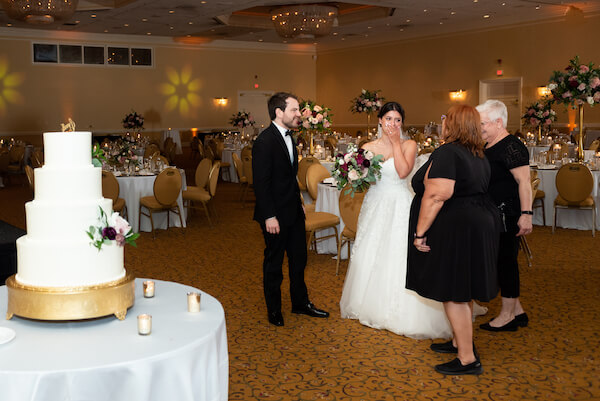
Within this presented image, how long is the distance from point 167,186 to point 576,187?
16.2ft

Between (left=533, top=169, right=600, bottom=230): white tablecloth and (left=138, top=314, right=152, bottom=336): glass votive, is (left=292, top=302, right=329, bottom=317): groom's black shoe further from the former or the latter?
(left=533, top=169, right=600, bottom=230): white tablecloth

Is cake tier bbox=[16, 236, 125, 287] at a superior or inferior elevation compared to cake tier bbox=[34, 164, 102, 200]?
inferior

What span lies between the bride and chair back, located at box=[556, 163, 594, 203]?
384 centimetres

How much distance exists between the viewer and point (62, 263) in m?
2.32

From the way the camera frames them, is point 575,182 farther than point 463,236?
Yes

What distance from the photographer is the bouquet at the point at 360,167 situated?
452 centimetres

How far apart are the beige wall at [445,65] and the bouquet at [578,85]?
824 centimetres

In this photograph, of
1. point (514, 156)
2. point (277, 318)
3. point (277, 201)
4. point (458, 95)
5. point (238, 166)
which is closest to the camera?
point (514, 156)

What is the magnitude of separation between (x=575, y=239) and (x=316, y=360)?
486 cm

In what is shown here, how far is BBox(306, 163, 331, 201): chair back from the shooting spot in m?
7.16

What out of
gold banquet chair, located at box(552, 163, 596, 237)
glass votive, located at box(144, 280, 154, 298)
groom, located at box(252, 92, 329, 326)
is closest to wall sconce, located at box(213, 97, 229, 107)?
gold banquet chair, located at box(552, 163, 596, 237)

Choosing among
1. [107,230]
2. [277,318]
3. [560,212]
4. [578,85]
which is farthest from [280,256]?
[578,85]

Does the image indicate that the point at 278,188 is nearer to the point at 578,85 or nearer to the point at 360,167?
the point at 360,167

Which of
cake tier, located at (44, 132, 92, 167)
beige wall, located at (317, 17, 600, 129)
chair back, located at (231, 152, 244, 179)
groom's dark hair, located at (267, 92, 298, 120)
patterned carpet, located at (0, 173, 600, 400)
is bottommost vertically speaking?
patterned carpet, located at (0, 173, 600, 400)
